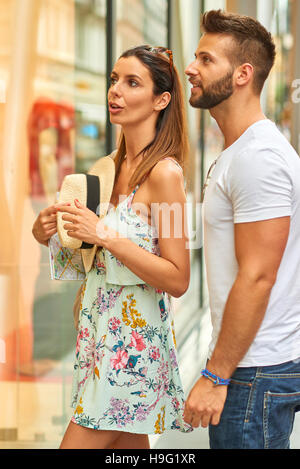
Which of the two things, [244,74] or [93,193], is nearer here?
[244,74]

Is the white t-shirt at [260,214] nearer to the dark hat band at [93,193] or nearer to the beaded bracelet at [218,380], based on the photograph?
the beaded bracelet at [218,380]

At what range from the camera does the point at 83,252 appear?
6.06 ft

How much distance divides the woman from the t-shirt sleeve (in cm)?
43

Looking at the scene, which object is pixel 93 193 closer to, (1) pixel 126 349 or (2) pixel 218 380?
(1) pixel 126 349

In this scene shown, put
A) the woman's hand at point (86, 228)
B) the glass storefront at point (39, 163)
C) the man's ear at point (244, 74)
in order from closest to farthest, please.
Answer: the man's ear at point (244, 74) < the woman's hand at point (86, 228) < the glass storefront at point (39, 163)

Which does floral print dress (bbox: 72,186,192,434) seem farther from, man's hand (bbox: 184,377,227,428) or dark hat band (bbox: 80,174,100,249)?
man's hand (bbox: 184,377,227,428)

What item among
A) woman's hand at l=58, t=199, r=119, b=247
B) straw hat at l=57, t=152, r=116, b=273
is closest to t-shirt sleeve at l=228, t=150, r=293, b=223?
woman's hand at l=58, t=199, r=119, b=247

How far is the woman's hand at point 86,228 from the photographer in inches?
65.9

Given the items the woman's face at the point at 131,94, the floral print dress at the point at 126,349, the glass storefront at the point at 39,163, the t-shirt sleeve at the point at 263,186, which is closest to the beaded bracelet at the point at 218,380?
the t-shirt sleeve at the point at 263,186

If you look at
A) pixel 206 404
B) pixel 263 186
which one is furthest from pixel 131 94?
pixel 206 404

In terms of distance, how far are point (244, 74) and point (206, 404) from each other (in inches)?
27.7

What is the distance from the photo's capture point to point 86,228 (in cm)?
168

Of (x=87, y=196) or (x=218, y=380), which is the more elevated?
(x=87, y=196)
